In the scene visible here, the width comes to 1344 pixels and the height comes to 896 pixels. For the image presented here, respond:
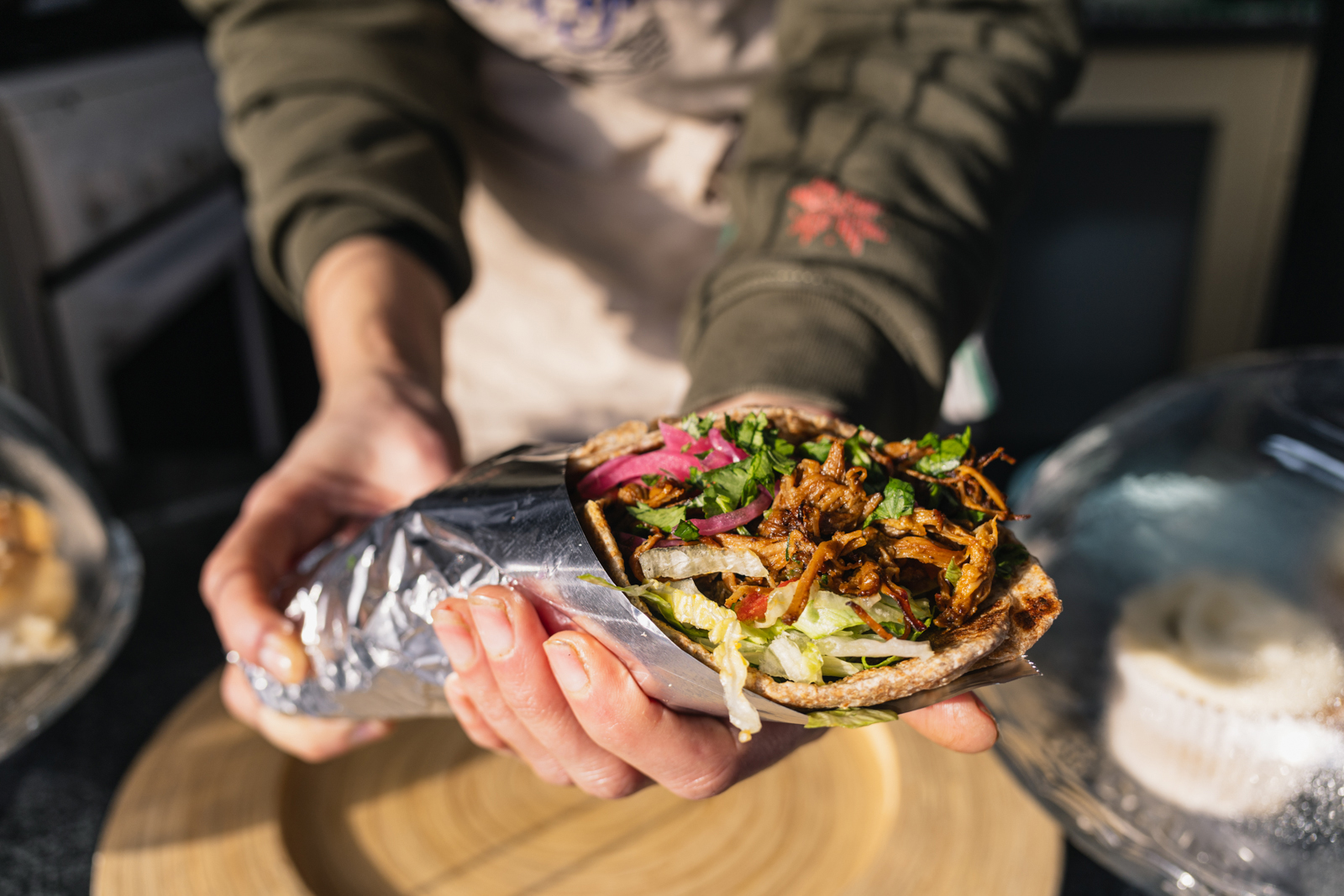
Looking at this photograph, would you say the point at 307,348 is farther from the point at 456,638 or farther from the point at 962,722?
the point at 962,722

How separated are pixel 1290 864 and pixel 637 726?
702 millimetres

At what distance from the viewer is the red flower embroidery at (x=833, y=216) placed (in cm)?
121

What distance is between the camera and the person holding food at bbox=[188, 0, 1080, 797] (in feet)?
3.09

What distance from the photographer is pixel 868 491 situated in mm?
884

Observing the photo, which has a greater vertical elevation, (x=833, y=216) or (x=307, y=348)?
(x=833, y=216)

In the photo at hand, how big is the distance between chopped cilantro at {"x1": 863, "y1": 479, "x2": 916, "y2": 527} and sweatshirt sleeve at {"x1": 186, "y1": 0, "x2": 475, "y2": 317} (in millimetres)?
992

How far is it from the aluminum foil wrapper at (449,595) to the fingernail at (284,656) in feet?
0.06

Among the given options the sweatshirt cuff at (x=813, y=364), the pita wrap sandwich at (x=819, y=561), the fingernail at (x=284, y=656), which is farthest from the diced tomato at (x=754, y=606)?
the fingernail at (x=284, y=656)

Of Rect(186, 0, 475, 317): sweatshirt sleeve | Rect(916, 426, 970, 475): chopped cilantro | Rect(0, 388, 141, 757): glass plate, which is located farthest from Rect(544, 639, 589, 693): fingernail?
Rect(186, 0, 475, 317): sweatshirt sleeve

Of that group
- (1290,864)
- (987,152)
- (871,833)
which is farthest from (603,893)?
(987,152)

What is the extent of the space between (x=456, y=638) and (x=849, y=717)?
0.37 metres

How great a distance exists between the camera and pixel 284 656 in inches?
42.6

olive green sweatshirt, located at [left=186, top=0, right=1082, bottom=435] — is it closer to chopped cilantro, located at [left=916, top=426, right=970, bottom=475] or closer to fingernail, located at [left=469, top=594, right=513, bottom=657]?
chopped cilantro, located at [left=916, top=426, right=970, bottom=475]

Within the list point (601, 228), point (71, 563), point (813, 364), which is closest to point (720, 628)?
point (813, 364)
